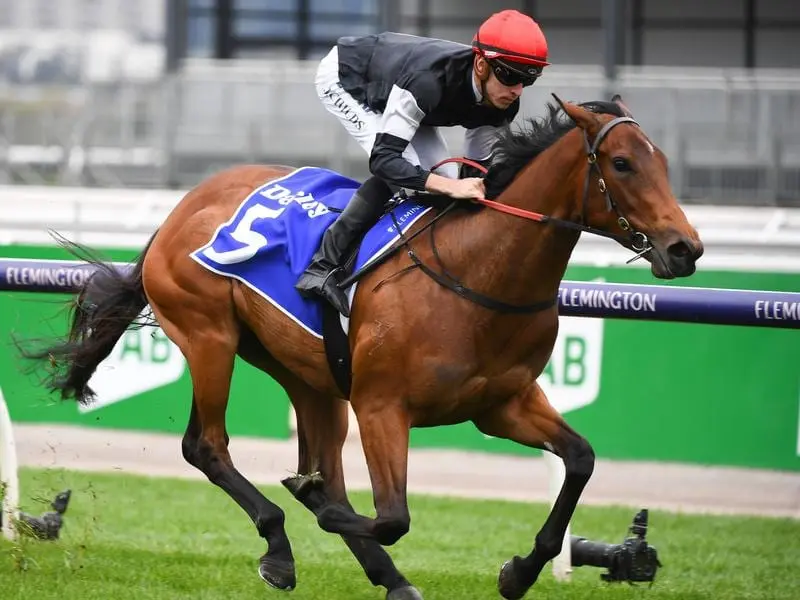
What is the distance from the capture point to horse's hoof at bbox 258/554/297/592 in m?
5.13

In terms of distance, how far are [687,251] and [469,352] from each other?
33.2 inches

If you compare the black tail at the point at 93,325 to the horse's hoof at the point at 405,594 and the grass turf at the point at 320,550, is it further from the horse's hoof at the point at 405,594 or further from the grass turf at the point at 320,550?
the horse's hoof at the point at 405,594

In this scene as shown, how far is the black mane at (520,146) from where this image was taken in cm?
469

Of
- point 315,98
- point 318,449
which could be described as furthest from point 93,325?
point 315,98

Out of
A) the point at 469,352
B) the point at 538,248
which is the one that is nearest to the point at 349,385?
the point at 469,352

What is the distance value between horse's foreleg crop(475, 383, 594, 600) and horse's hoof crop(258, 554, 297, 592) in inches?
33.7

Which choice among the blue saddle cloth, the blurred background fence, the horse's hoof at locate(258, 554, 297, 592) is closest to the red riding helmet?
the blue saddle cloth

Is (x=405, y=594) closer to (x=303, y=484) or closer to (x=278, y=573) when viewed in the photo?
(x=278, y=573)

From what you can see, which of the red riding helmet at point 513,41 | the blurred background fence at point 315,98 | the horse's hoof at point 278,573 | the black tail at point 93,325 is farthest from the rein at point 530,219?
the blurred background fence at point 315,98

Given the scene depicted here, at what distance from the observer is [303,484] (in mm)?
5344

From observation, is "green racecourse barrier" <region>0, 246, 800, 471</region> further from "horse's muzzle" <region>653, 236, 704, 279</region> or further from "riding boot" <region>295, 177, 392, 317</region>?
"horse's muzzle" <region>653, 236, 704, 279</region>

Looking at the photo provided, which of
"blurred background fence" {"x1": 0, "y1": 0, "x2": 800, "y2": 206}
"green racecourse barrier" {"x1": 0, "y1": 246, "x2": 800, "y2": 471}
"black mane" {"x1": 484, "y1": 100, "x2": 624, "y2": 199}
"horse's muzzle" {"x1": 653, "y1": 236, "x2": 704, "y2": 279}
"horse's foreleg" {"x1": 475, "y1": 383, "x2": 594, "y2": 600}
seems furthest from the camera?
"blurred background fence" {"x1": 0, "y1": 0, "x2": 800, "y2": 206}

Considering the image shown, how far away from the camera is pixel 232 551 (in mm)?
6363

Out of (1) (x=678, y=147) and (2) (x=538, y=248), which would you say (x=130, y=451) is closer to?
(2) (x=538, y=248)
